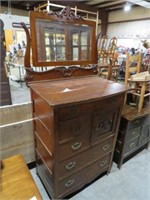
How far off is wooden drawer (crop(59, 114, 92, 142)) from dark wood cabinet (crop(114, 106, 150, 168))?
58cm

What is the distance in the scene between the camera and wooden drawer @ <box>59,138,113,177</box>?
1.22m

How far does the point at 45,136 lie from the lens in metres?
1.20

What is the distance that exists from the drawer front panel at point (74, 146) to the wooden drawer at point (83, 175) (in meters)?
0.26

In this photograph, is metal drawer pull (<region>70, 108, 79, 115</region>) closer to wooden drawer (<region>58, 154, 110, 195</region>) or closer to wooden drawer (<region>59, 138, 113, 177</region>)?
wooden drawer (<region>59, 138, 113, 177</region>)

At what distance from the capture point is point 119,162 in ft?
5.76

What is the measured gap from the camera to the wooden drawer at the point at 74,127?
41.2 inches

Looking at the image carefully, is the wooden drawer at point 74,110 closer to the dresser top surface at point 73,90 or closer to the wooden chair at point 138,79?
the dresser top surface at point 73,90

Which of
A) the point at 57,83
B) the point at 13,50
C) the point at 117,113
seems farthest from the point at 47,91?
the point at 13,50

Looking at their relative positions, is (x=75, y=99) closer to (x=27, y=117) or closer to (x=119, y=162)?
(x=27, y=117)

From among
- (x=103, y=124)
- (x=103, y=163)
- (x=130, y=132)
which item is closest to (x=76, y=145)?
(x=103, y=124)

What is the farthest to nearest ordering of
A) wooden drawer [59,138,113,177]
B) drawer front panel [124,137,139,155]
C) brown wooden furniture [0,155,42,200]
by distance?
drawer front panel [124,137,139,155]
wooden drawer [59,138,113,177]
brown wooden furniture [0,155,42,200]

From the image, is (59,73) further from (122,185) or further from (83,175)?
(122,185)

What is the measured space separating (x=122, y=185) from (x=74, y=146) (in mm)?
820

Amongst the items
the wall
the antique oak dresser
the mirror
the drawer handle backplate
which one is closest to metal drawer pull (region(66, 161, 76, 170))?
the antique oak dresser
